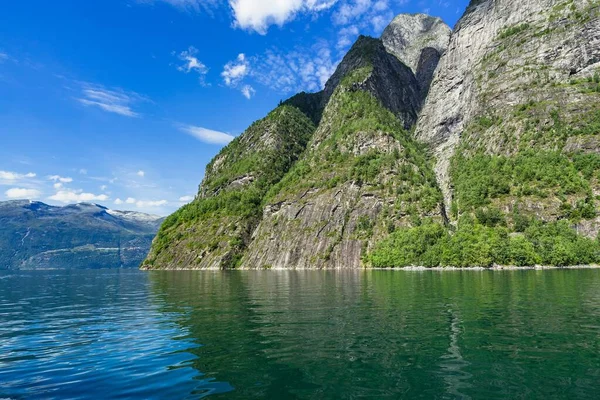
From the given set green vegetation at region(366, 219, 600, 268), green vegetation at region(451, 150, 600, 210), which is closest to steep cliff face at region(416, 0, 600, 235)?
green vegetation at region(451, 150, 600, 210)

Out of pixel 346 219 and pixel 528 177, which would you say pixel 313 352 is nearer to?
pixel 346 219

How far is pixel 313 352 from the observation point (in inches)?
859

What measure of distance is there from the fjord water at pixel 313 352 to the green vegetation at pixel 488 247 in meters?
84.8

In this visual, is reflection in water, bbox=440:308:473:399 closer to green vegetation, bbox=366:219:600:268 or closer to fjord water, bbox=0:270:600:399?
fjord water, bbox=0:270:600:399

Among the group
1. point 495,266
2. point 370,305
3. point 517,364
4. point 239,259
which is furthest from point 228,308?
point 239,259

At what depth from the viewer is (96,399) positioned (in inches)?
588

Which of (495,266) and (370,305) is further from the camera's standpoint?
(495,266)

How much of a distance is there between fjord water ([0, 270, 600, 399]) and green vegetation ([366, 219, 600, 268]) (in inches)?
3338

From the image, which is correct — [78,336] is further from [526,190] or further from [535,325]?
[526,190]

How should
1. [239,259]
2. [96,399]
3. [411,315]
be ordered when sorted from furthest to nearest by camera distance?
[239,259], [411,315], [96,399]

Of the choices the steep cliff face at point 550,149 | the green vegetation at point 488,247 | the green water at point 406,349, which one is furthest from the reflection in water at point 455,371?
the steep cliff face at point 550,149

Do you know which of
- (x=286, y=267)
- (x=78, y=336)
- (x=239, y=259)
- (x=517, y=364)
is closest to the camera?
(x=517, y=364)

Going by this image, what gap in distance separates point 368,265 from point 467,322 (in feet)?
415

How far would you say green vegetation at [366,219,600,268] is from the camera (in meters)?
114
